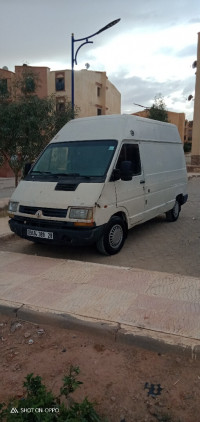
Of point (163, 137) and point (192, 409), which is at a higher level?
point (163, 137)

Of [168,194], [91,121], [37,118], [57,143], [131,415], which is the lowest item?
[131,415]

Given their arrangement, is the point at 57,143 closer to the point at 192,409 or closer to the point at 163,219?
the point at 163,219

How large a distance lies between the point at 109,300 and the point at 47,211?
197 cm

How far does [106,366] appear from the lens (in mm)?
2795

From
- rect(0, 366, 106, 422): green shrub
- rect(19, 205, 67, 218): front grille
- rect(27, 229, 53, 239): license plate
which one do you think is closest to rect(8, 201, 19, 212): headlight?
rect(19, 205, 67, 218): front grille

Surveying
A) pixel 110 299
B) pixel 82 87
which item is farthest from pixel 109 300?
pixel 82 87

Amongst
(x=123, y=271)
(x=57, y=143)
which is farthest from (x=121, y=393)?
(x=57, y=143)

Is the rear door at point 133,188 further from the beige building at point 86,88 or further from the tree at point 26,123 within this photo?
the beige building at point 86,88

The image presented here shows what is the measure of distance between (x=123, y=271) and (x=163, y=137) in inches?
164

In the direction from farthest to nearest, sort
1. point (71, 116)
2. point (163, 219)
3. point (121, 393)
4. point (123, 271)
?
point (71, 116) → point (163, 219) → point (123, 271) → point (121, 393)

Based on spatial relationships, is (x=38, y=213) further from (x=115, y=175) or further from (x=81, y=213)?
(x=115, y=175)

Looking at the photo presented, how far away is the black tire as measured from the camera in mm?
5387

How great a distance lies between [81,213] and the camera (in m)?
4.90

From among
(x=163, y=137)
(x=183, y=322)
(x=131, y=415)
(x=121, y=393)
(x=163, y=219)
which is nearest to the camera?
(x=131, y=415)
